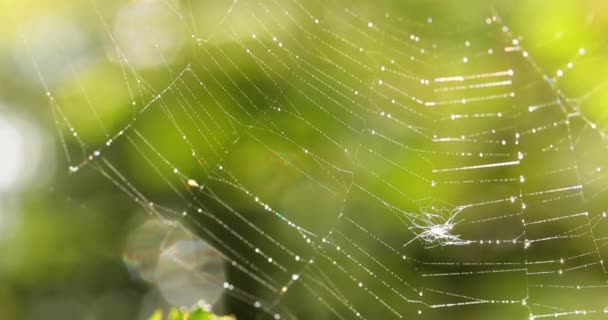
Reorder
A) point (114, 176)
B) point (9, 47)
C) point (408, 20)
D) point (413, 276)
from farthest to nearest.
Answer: point (9, 47) → point (114, 176) → point (408, 20) → point (413, 276)

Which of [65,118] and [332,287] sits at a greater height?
[65,118]

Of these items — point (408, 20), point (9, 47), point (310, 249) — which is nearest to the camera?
point (310, 249)

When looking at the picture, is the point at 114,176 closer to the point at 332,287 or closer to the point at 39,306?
the point at 39,306

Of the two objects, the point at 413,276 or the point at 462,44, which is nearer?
the point at 413,276

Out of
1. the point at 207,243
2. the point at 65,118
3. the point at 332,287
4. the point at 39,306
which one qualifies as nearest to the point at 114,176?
the point at 65,118

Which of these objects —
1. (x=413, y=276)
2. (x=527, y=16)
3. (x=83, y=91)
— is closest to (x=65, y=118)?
(x=83, y=91)

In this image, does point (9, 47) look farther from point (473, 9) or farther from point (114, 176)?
point (473, 9)

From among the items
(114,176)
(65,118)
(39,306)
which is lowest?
(39,306)
